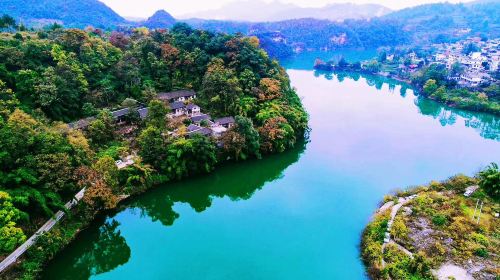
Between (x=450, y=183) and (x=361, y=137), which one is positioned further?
(x=361, y=137)

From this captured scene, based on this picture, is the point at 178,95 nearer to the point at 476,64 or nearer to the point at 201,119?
the point at 201,119

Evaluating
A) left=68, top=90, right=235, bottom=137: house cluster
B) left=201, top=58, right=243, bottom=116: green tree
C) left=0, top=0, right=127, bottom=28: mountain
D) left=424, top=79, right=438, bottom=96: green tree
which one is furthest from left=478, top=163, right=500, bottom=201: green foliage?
left=0, top=0, right=127, bottom=28: mountain

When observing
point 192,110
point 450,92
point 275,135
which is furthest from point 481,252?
point 450,92

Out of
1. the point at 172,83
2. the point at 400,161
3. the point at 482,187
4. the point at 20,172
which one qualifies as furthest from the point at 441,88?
the point at 20,172

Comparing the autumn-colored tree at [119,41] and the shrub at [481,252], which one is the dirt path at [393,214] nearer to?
the shrub at [481,252]

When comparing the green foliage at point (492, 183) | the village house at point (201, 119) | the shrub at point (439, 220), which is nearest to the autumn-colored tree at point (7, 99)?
the village house at point (201, 119)

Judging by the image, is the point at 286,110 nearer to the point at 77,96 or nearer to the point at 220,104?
the point at 220,104

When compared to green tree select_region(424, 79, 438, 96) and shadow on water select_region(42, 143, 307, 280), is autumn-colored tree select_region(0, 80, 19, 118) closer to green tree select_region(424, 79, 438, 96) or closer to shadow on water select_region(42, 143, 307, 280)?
shadow on water select_region(42, 143, 307, 280)
